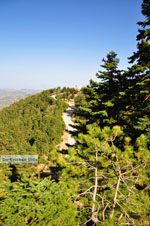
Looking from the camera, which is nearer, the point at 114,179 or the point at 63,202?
the point at 63,202

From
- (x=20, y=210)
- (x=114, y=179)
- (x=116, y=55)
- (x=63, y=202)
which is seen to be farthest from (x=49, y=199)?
(x=116, y=55)

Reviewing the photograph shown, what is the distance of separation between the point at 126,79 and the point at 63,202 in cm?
977

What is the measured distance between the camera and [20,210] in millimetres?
2305

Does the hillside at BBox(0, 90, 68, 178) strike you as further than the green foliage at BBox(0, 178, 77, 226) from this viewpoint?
Yes

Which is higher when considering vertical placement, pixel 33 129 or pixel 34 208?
pixel 34 208

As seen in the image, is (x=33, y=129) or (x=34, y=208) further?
(x=33, y=129)

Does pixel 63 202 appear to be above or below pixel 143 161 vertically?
below

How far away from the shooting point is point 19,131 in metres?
29.8

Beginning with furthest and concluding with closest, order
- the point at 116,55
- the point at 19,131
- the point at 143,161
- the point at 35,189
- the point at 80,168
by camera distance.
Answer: the point at 19,131 < the point at 116,55 < the point at 80,168 < the point at 143,161 < the point at 35,189

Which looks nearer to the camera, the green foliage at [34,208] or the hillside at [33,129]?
the green foliage at [34,208]

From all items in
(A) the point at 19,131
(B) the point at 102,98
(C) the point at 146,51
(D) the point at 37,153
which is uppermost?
(C) the point at 146,51

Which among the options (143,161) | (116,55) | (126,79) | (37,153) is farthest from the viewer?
(37,153)

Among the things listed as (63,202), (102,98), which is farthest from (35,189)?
(102,98)

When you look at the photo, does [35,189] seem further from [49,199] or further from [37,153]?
[37,153]
